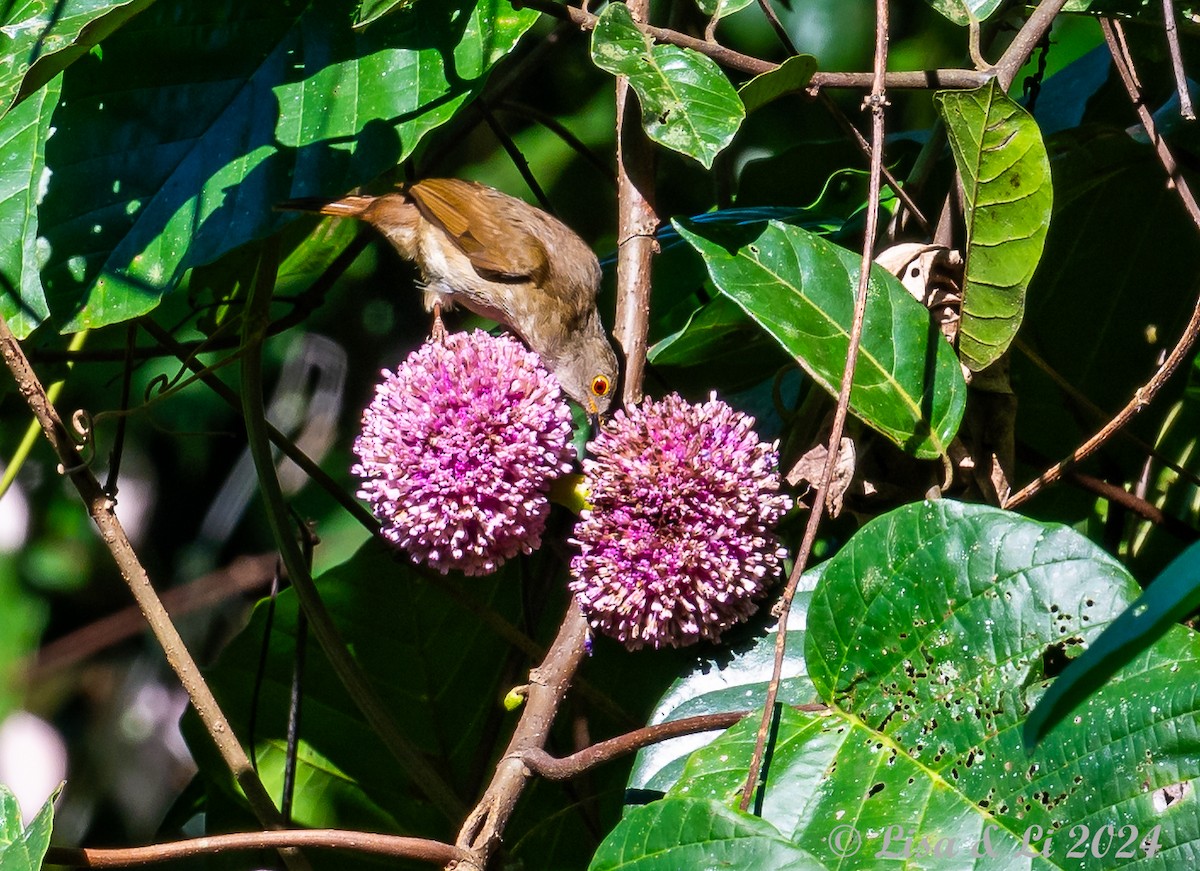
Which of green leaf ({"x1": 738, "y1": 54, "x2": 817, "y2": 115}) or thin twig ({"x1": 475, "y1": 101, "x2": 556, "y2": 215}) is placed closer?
green leaf ({"x1": 738, "y1": 54, "x2": 817, "y2": 115})

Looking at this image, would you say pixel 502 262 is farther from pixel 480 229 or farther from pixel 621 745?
pixel 621 745

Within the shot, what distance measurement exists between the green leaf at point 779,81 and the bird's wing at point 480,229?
1658 mm

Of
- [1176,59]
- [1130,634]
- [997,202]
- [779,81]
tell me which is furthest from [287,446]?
[1130,634]

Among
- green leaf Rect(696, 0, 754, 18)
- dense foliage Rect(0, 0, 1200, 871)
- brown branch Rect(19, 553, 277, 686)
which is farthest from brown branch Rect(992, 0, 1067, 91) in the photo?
brown branch Rect(19, 553, 277, 686)

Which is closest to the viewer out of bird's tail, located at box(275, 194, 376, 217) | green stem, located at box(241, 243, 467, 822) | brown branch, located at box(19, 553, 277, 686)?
green stem, located at box(241, 243, 467, 822)

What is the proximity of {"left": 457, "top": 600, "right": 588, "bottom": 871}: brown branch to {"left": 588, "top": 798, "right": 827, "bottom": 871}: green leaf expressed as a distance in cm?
16

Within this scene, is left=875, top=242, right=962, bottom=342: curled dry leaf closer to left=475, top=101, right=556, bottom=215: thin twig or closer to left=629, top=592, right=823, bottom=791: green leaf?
left=629, top=592, right=823, bottom=791: green leaf

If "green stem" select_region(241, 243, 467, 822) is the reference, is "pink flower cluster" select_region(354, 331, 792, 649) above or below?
above

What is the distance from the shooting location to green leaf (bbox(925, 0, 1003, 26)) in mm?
1794

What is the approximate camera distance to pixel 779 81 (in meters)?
1.68

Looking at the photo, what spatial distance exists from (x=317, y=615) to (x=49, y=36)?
3.33 ft

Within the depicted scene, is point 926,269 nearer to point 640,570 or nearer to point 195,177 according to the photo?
point 640,570

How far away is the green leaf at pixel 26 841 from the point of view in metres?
1.26

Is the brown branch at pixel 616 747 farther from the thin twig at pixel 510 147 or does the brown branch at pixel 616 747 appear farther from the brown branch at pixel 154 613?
the thin twig at pixel 510 147
